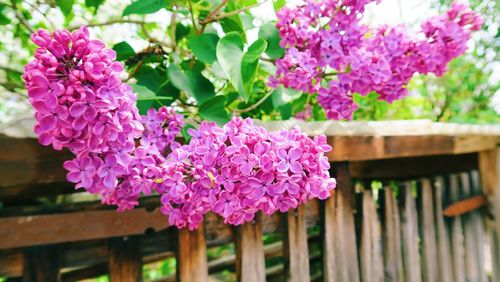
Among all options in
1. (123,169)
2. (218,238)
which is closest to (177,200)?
(123,169)

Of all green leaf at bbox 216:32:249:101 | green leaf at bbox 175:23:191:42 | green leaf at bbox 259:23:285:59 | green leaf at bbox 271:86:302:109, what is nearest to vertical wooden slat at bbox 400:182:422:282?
green leaf at bbox 271:86:302:109

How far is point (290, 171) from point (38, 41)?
18.1 inches

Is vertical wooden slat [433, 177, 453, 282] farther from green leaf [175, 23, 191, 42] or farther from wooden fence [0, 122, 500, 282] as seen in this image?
green leaf [175, 23, 191, 42]

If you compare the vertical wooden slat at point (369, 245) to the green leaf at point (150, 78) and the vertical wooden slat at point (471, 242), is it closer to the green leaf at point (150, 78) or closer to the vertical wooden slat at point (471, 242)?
the vertical wooden slat at point (471, 242)

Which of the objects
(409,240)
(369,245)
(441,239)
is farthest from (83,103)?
(441,239)

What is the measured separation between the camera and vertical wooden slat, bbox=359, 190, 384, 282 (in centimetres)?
188

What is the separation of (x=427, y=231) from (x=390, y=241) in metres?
0.33

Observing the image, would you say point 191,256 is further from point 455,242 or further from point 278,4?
point 455,242

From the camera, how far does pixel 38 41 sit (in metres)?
0.70

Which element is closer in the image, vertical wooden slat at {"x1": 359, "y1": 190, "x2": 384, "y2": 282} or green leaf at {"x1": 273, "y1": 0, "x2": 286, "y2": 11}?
green leaf at {"x1": 273, "y1": 0, "x2": 286, "y2": 11}

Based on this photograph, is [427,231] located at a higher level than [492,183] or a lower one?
lower

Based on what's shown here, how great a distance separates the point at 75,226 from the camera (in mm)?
1187

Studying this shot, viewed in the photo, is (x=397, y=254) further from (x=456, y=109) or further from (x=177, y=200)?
(x=456, y=109)

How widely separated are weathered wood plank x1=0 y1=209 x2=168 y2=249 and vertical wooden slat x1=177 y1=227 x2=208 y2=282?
93 mm
